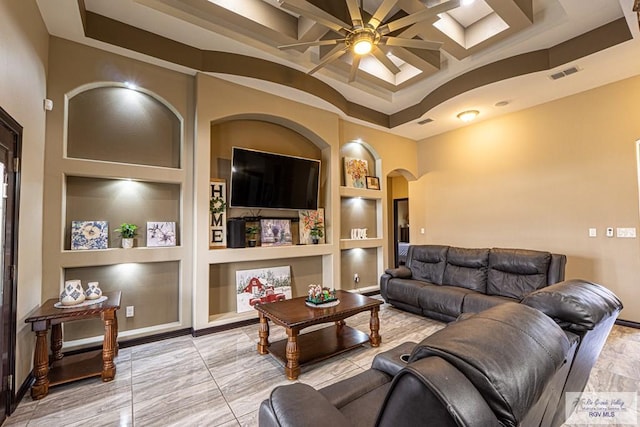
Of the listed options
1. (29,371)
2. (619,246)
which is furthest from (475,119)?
(29,371)

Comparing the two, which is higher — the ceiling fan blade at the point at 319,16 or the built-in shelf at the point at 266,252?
the ceiling fan blade at the point at 319,16

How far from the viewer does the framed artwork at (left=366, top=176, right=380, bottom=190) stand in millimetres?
5871

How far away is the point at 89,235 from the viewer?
10.6 feet

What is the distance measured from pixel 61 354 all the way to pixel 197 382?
149cm

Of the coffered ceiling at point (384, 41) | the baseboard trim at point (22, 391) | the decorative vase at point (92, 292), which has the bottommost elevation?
the baseboard trim at point (22, 391)

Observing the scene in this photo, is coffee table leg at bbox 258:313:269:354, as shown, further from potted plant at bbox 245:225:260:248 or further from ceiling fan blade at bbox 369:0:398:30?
ceiling fan blade at bbox 369:0:398:30

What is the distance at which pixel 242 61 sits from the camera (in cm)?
384

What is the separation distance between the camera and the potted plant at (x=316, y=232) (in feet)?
16.1

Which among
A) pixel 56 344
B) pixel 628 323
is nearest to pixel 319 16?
pixel 56 344

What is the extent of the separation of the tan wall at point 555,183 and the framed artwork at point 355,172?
5.71ft

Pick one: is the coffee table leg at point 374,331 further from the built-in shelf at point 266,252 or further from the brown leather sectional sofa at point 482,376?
the brown leather sectional sofa at point 482,376

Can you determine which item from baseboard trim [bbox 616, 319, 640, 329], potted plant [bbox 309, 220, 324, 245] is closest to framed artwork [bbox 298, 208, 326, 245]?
potted plant [bbox 309, 220, 324, 245]

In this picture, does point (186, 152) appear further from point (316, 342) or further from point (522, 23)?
point (522, 23)

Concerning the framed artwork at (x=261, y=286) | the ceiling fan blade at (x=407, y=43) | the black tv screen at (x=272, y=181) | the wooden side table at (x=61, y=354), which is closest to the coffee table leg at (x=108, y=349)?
the wooden side table at (x=61, y=354)
